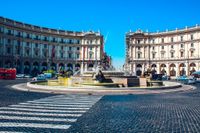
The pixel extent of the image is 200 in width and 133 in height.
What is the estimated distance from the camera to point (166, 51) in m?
100

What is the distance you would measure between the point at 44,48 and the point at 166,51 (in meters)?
55.4

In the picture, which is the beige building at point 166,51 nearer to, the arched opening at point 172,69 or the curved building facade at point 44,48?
the arched opening at point 172,69

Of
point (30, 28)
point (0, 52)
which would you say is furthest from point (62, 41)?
point (0, 52)

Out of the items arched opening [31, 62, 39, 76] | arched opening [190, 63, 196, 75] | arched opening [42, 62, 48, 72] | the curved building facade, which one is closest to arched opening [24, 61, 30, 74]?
the curved building facade

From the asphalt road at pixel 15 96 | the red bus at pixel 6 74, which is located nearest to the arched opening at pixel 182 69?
the red bus at pixel 6 74

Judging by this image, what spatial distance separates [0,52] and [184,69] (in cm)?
7322

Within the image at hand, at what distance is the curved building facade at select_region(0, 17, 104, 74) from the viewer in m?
78.1

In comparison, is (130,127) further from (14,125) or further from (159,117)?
(14,125)

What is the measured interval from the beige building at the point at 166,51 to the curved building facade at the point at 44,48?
674 inches

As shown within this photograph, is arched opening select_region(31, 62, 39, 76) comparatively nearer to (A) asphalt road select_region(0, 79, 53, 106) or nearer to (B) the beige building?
(B) the beige building

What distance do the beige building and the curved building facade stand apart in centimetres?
1712

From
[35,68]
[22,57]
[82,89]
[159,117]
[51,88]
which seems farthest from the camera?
[35,68]

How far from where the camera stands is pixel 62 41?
101m

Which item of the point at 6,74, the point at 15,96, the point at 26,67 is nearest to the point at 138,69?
the point at 26,67
